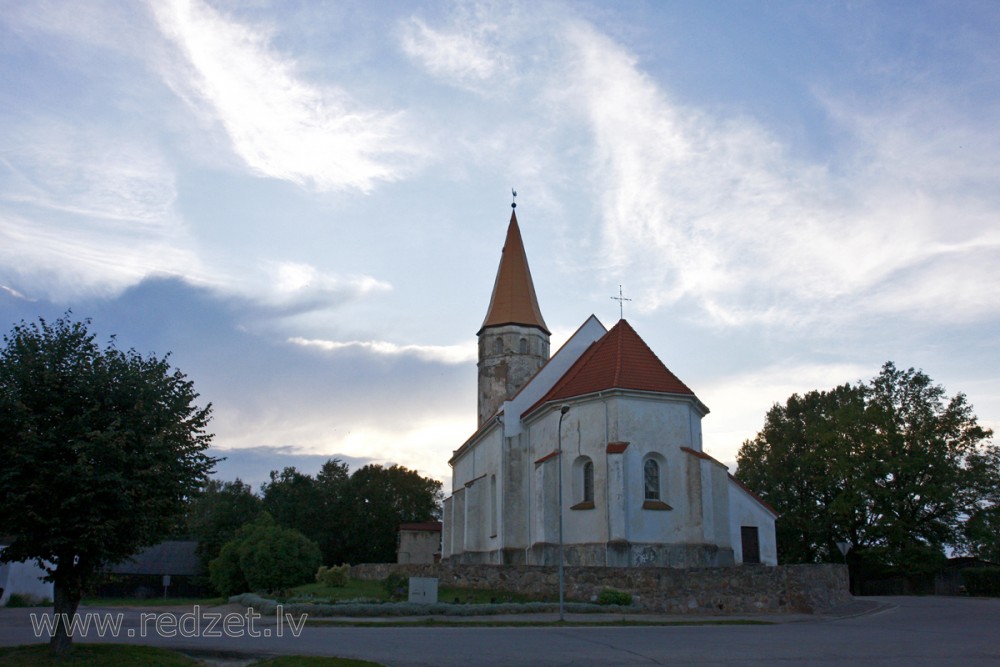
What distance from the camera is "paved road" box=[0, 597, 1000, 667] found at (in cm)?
1322

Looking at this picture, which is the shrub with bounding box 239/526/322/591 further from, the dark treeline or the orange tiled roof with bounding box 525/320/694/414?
the dark treeline

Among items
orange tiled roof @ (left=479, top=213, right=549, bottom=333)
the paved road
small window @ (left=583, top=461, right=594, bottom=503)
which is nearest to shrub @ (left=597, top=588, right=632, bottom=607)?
the paved road

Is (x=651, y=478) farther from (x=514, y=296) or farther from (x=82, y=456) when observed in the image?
(x=82, y=456)

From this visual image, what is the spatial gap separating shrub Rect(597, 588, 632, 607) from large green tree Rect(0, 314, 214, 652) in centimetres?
1368

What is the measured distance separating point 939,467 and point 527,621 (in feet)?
113

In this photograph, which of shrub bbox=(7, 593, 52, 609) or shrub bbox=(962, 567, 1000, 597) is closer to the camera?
shrub bbox=(7, 593, 52, 609)

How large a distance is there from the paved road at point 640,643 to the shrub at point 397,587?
6.62 metres

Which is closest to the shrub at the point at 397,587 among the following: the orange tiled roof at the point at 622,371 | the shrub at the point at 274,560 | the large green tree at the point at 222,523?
the orange tiled roof at the point at 622,371

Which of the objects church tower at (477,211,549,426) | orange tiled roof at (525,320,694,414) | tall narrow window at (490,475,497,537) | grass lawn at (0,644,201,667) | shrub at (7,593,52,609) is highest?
church tower at (477,211,549,426)

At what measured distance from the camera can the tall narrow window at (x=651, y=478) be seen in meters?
30.2

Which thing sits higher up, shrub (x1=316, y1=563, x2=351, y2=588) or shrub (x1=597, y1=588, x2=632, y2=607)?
shrub (x1=597, y1=588, x2=632, y2=607)

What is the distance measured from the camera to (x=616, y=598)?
23.8 m

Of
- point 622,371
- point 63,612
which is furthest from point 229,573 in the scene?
point 63,612

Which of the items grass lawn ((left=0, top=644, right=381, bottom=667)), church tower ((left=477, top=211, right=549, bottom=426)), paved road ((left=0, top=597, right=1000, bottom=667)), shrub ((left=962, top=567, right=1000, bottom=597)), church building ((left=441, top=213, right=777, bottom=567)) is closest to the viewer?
grass lawn ((left=0, top=644, right=381, bottom=667))
